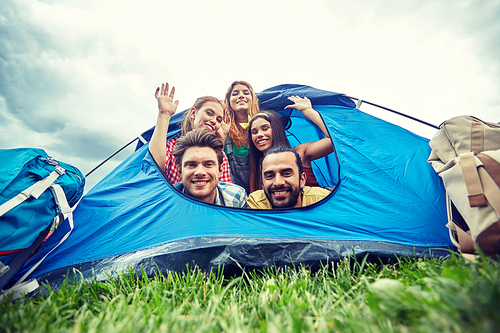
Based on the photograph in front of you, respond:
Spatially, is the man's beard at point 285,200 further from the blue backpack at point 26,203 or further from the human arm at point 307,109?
the blue backpack at point 26,203

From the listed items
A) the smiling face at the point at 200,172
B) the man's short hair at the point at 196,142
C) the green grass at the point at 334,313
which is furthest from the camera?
the man's short hair at the point at 196,142

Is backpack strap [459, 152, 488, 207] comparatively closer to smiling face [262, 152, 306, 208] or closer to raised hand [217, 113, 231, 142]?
smiling face [262, 152, 306, 208]

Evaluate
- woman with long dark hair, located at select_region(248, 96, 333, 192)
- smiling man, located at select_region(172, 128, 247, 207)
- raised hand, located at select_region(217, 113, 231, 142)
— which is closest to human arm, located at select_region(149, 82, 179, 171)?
smiling man, located at select_region(172, 128, 247, 207)

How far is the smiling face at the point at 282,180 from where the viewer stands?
144 cm

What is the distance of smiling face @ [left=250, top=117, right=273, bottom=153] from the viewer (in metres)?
1.87

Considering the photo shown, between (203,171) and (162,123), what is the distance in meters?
0.58

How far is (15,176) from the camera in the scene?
907 millimetres

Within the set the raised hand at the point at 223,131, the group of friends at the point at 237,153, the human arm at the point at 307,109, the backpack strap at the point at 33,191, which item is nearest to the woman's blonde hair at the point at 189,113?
the group of friends at the point at 237,153

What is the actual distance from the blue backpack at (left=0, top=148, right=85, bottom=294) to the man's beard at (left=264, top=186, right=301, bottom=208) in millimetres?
1097

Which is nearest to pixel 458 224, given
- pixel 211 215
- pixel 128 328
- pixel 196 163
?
pixel 211 215

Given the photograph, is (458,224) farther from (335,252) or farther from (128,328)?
(128,328)

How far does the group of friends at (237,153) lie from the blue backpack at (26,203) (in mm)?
608

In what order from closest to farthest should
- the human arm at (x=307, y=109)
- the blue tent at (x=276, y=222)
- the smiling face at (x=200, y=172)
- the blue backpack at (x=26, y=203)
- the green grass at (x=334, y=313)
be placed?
the green grass at (x=334, y=313), the blue backpack at (x=26, y=203), the blue tent at (x=276, y=222), the smiling face at (x=200, y=172), the human arm at (x=307, y=109)

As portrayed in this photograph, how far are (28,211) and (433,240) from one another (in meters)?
1.89
